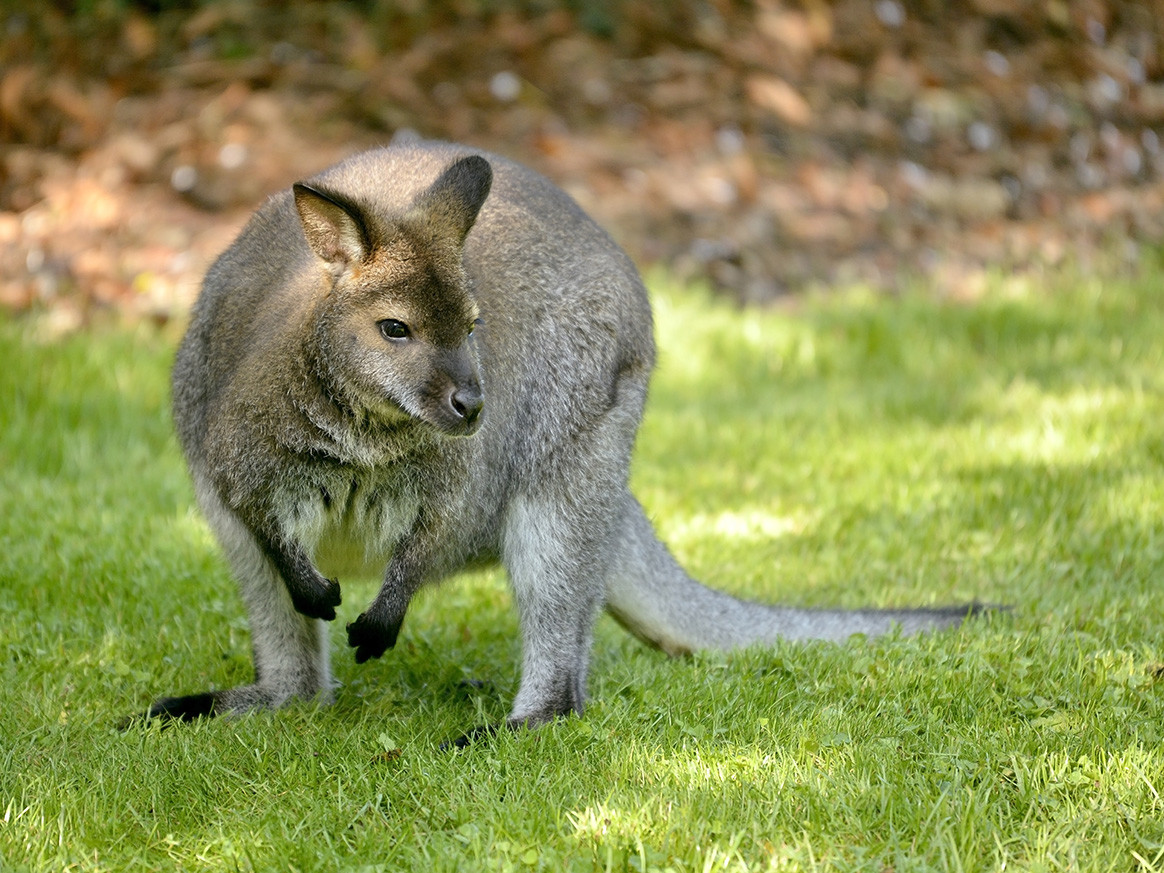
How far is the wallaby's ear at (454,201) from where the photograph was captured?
3400 mm

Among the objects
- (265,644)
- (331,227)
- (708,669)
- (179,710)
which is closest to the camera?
(331,227)

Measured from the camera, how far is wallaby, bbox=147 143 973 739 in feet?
10.9

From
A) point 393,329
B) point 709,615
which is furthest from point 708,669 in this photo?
point 393,329

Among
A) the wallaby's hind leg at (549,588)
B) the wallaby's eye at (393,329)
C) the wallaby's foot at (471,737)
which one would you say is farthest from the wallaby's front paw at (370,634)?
the wallaby's eye at (393,329)

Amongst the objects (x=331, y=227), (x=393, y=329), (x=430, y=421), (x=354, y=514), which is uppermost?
(x=331, y=227)

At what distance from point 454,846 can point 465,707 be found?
3.51 feet

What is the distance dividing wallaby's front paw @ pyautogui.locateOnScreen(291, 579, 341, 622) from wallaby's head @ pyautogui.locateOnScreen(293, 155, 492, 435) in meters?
0.51

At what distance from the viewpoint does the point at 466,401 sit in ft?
10.6

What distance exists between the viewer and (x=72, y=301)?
284 inches

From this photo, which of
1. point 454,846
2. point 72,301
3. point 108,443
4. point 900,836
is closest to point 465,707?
point 454,846

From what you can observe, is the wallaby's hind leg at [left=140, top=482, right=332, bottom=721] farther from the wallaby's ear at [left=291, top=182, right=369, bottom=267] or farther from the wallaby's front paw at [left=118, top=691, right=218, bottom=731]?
the wallaby's ear at [left=291, top=182, right=369, bottom=267]

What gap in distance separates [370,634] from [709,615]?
120 cm

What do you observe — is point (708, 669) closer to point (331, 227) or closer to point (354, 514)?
point (354, 514)

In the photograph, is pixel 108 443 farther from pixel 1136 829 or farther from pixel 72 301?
pixel 1136 829
